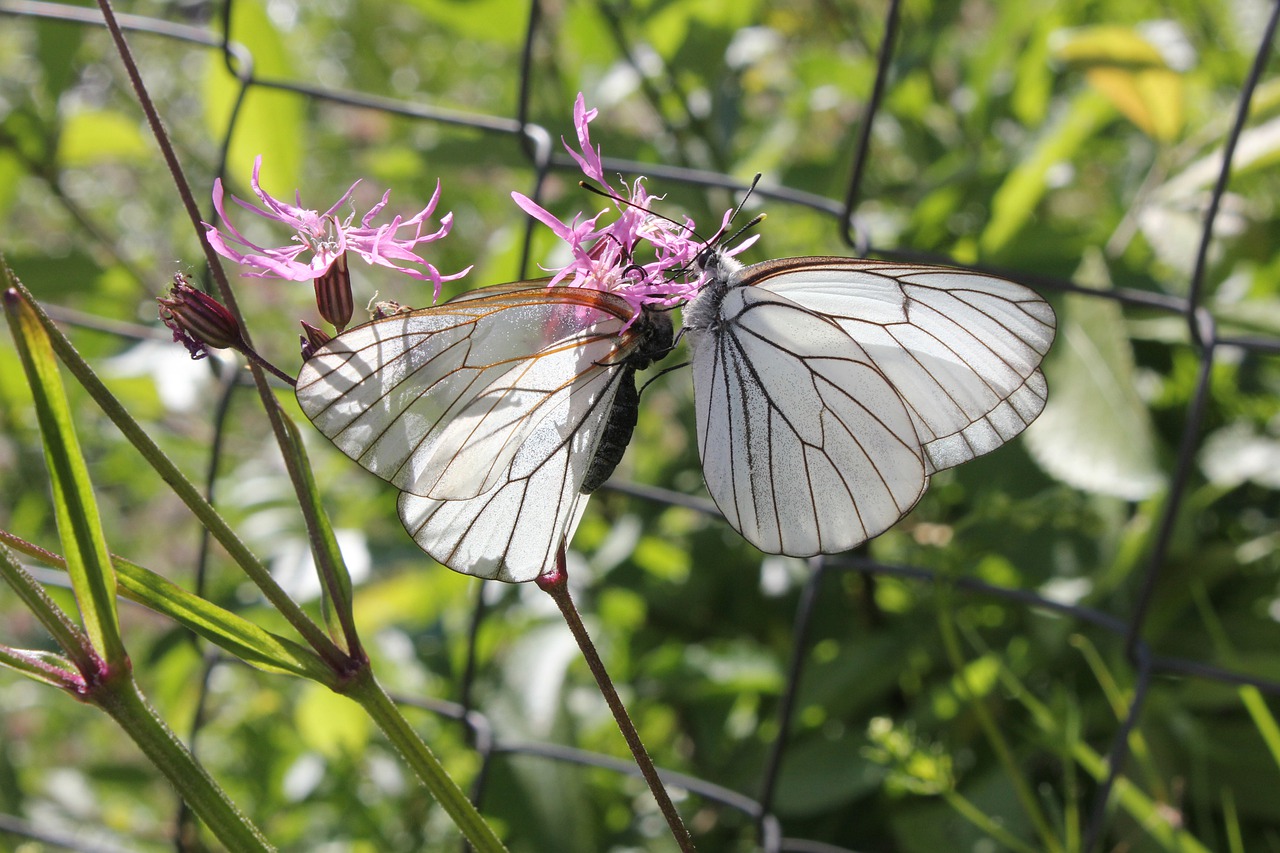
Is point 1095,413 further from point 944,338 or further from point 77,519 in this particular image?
point 77,519

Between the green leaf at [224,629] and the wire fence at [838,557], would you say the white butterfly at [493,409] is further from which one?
the wire fence at [838,557]

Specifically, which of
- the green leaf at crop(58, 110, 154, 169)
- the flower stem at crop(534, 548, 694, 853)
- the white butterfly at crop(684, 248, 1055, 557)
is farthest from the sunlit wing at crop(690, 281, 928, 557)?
the green leaf at crop(58, 110, 154, 169)

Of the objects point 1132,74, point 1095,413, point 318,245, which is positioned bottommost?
point 318,245

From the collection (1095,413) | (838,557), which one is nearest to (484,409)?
(838,557)

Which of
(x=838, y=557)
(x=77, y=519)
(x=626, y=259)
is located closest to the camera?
(x=77, y=519)

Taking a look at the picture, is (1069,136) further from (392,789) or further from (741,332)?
(392,789)

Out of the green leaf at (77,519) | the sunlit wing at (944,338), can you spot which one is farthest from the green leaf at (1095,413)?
the green leaf at (77,519)
